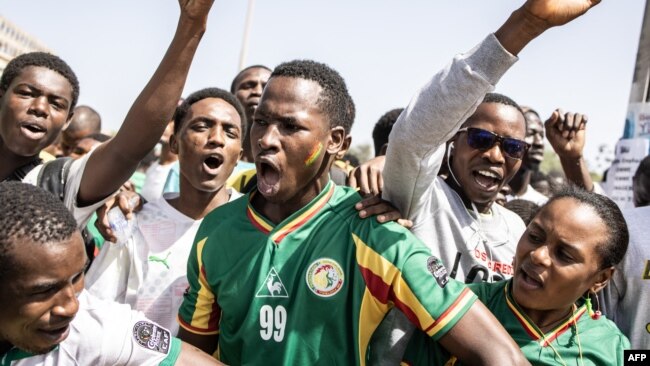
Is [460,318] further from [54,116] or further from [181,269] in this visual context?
[54,116]

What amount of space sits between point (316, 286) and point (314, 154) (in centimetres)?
53

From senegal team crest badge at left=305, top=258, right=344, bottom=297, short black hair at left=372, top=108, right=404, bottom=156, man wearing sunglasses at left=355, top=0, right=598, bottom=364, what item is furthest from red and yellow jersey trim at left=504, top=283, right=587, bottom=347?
short black hair at left=372, top=108, right=404, bottom=156

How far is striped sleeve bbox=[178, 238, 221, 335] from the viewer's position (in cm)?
266

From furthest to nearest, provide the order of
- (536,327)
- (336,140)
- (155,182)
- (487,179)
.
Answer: (155,182), (487,179), (336,140), (536,327)

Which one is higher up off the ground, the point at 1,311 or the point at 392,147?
the point at 392,147

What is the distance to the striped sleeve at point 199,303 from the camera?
266cm

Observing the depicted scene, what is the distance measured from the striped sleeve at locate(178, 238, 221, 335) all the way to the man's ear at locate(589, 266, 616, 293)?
154 centimetres

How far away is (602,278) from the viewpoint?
2.76 meters

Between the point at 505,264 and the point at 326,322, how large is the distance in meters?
1.03

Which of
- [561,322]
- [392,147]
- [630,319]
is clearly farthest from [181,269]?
[630,319]

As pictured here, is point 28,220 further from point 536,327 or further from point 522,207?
point 522,207

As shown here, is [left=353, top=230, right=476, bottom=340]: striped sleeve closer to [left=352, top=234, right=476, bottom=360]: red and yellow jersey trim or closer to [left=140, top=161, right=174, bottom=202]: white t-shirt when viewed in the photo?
[left=352, top=234, right=476, bottom=360]: red and yellow jersey trim

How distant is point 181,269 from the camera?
10.9 feet

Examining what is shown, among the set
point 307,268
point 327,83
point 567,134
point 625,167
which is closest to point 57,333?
point 307,268
